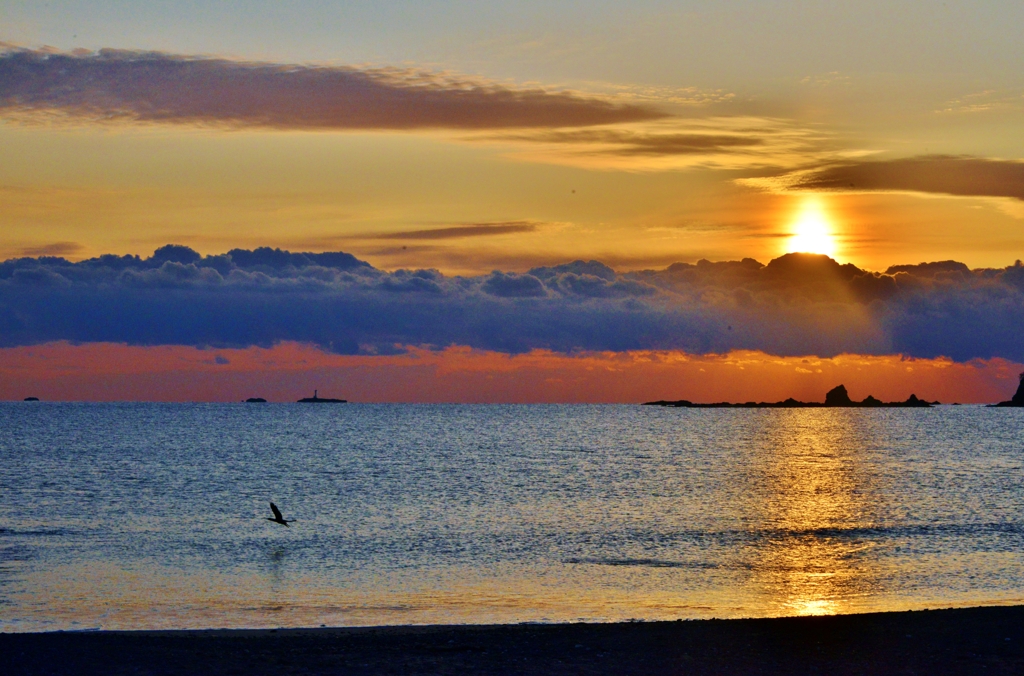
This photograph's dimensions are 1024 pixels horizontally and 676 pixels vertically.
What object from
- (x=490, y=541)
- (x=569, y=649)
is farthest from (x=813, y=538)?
(x=569, y=649)

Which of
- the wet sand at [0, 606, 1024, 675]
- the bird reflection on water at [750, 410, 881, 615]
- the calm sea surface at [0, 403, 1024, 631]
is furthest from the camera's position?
the bird reflection on water at [750, 410, 881, 615]

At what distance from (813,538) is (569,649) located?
2735cm

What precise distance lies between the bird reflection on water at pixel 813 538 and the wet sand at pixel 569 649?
5.17 m

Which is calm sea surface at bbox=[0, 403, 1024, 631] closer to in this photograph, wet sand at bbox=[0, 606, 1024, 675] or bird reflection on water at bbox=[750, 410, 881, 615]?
bird reflection on water at bbox=[750, 410, 881, 615]

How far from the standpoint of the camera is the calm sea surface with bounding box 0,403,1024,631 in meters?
28.7

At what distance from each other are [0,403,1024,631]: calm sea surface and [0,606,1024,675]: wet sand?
336 cm

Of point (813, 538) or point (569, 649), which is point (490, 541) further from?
point (569, 649)

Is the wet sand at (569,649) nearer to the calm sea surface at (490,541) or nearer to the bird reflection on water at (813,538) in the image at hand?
the calm sea surface at (490,541)

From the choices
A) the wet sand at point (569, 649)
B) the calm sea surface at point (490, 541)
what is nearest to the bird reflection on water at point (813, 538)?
the calm sea surface at point (490, 541)

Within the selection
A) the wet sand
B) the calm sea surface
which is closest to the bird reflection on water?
the calm sea surface

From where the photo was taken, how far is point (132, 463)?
3740 inches

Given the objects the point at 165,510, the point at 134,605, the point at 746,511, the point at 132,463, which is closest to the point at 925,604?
the point at 134,605

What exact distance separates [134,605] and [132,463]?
7143cm

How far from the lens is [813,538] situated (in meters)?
45.4
